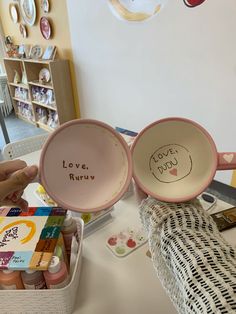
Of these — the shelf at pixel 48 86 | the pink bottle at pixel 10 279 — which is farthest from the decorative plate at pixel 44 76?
the pink bottle at pixel 10 279

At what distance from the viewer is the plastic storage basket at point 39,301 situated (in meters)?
0.49

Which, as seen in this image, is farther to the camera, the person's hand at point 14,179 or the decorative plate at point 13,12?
the decorative plate at point 13,12

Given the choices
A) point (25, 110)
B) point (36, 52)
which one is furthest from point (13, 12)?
point (25, 110)

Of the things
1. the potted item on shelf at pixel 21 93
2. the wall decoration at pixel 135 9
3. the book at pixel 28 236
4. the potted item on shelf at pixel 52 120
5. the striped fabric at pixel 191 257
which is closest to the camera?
the striped fabric at pixel 191 257

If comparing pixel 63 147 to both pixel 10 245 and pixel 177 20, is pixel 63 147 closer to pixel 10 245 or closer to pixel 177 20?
pixel 10 245

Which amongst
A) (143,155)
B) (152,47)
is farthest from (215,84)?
(143,155)

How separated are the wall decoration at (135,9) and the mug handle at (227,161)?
154cm

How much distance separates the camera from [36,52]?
10.3 ft

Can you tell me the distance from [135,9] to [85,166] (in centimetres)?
173

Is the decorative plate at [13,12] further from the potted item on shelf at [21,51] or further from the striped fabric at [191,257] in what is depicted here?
the striped fabric at [191,257]

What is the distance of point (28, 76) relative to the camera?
3.31 m

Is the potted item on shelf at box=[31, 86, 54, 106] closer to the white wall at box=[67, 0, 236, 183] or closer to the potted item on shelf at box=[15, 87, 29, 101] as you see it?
the potted item on shelf at box=[15, 87, 29, 101]

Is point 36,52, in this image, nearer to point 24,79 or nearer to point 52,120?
point 24,79

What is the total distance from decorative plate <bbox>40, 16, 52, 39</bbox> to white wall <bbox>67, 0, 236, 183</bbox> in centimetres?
42
